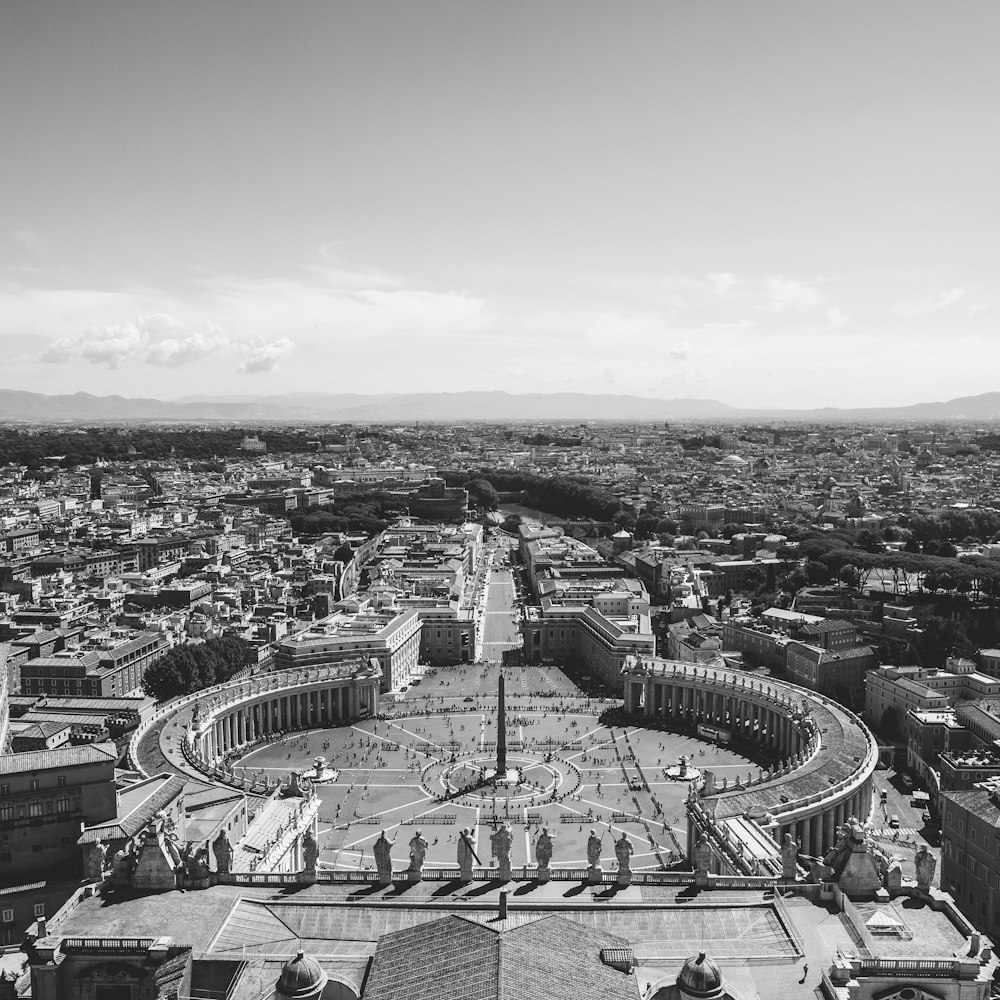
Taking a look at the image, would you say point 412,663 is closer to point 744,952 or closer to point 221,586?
point 221,586

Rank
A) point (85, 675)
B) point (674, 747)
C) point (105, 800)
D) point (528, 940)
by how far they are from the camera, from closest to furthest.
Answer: point (528, 940), point (105, 800), point (674, 747), point (85, 675)

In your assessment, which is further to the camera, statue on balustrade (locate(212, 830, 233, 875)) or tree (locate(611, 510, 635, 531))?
tree (locate(611, 510, 635, 531))

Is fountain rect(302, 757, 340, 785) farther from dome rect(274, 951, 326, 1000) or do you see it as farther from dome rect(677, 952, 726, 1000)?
dome rect(677, 952, 726, 1000)

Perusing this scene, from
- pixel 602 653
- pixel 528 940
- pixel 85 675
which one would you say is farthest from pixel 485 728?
pixel 528 940

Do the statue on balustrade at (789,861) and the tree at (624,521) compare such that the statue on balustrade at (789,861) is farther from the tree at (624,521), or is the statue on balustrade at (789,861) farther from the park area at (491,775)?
the tree at (624,521)

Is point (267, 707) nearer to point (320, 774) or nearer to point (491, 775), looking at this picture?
point (320, 774)

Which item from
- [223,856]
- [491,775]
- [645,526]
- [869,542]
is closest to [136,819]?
[223,856]

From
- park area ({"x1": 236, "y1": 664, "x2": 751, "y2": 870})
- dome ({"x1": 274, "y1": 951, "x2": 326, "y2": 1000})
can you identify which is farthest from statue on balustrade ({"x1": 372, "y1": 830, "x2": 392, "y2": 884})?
park area ({"x1": 236, "y1": 664, "x2": 751, "y2": 870})
